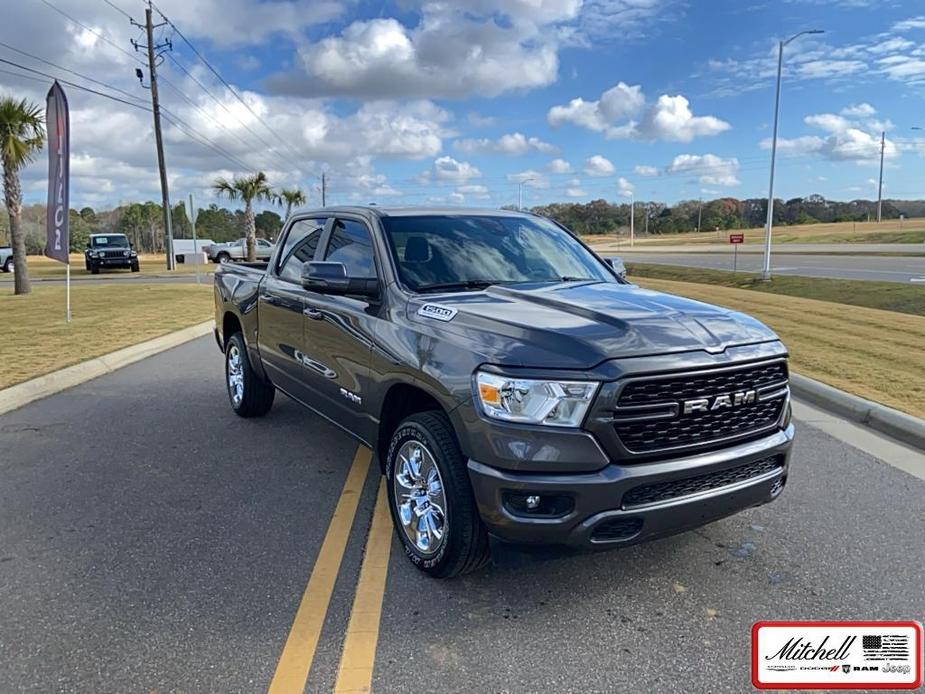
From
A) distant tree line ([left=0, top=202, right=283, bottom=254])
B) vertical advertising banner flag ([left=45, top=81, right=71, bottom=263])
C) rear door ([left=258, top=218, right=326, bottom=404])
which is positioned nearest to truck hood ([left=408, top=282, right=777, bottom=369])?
rear door ([left=258, top=218, right=326, bottom=404])

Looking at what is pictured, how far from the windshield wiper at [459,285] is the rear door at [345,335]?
0.30m


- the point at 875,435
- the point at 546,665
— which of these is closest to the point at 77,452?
the point at 546,665

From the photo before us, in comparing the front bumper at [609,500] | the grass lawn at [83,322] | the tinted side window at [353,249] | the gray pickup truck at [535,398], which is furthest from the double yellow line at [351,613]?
the grass lawn at [83,322]

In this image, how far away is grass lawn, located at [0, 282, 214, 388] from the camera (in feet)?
30.2

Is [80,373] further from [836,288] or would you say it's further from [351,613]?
[836,288]

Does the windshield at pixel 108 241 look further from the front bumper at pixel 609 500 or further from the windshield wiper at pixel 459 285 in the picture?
the front bumper at pixel 609 500

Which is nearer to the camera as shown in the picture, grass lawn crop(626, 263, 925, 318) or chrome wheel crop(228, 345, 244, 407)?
chrome wheel crop(228, 345, 244, 407)

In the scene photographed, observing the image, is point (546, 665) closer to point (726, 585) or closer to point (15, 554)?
point (726, 585)

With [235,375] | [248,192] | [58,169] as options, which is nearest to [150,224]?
[248,192]

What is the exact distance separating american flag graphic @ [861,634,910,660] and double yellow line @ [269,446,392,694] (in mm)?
2090

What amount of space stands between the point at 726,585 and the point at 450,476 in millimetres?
1481

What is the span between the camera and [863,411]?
21.3 feet

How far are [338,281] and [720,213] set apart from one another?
127 m

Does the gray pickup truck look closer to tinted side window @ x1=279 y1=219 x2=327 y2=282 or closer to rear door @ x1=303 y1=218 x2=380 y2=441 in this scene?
rear door @ x1=303 y1=218 x2=380 y2=441
